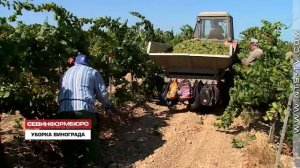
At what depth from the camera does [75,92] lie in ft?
18.9

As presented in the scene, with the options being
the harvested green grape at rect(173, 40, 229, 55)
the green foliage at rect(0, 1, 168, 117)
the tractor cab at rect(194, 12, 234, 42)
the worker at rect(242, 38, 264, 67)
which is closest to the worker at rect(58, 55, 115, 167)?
the green foliage at rect(0, 1, 168, 117)

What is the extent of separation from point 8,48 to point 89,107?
49.1 inches

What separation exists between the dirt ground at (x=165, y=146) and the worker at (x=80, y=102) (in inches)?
19.7

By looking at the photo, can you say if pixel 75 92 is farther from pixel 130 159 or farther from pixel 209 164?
pixel 209 164

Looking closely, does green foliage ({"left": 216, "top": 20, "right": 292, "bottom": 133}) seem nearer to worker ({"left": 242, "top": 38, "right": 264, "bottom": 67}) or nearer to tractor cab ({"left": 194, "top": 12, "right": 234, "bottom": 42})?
worker ({"left": 242, "top": 38, "right": 264, "bottom": 67})

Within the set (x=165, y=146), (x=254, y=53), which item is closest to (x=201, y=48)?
(x=254, y=53)

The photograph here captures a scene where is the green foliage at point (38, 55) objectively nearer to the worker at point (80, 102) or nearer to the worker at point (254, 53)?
the worker at point (80, 102)

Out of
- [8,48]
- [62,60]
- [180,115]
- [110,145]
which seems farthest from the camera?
[180,115]

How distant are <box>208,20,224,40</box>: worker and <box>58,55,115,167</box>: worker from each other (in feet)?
18.1

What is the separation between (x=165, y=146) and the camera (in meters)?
7.21

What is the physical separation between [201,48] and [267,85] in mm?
2395

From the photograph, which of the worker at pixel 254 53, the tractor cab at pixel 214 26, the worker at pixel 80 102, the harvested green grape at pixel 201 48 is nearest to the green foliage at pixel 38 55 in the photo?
the worker at pixel 80 102

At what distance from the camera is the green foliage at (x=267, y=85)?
696cm

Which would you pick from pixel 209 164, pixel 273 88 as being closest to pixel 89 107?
pixel 209 164
